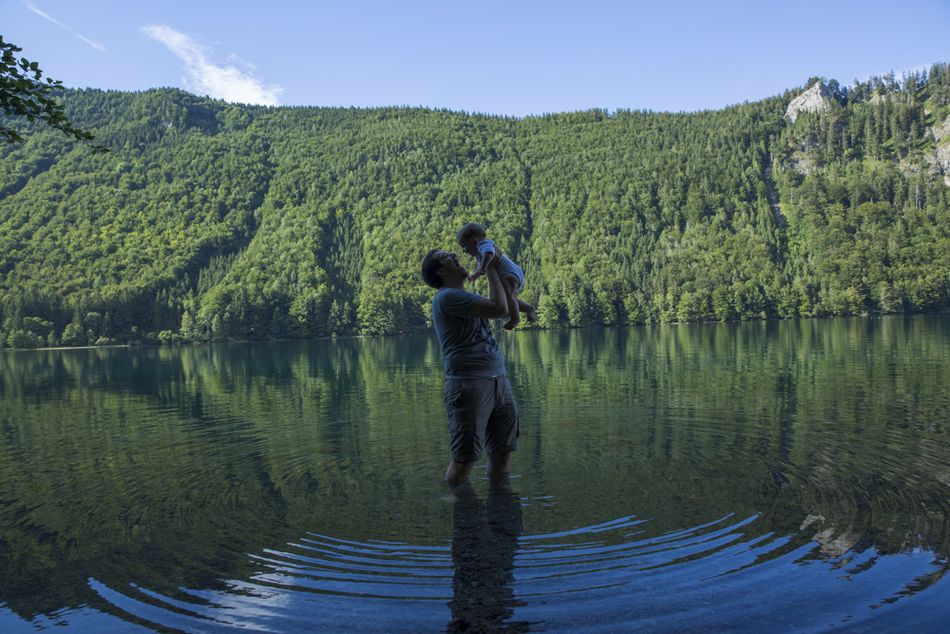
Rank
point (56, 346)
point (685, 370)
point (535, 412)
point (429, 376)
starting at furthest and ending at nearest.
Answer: point (56, 346) < point (429, 376) < point (685, 370) < point (535, 412)

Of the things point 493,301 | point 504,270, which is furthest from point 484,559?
point 504,270

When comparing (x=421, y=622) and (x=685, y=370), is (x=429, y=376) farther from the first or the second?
(x=421, y=622)

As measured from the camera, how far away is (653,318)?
15275cm

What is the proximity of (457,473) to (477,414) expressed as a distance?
3.47 feet

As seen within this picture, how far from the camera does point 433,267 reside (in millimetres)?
9117

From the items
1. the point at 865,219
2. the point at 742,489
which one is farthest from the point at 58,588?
the point at 865,219

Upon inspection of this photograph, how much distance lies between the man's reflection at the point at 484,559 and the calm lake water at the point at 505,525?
0.10ft

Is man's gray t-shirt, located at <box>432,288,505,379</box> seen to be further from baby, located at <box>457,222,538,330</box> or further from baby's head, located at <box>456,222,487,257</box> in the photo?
baby's head, located at <box>456,222,487,257</box>

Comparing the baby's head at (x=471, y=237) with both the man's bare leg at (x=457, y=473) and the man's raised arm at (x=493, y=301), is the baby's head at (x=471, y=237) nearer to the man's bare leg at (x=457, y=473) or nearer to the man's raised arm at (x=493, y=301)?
the man's raised arm at (x=493, y=301)

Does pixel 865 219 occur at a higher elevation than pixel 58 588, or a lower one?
higher

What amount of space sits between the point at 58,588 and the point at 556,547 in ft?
16.2

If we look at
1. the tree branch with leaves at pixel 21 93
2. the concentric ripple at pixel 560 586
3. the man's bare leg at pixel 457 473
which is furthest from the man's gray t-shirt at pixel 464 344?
the tree branch with leaves at pixel 21 93

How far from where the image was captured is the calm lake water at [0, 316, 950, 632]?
6121 millimetres

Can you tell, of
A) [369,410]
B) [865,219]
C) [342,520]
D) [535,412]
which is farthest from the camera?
[865,219]
